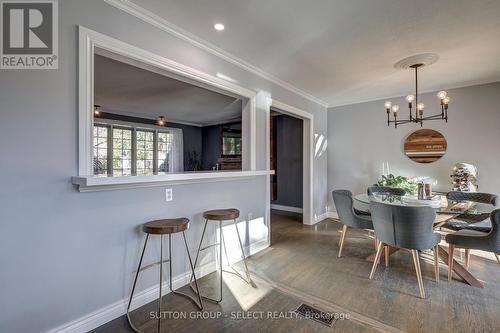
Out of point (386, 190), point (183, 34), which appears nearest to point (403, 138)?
point (386, 190)

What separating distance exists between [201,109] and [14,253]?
4.70 meters

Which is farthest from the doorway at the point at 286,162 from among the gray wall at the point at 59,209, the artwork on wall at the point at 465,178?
the gray wall at the point at 59,209

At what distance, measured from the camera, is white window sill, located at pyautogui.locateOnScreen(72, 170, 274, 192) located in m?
1.72

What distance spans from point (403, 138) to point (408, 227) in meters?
2.92

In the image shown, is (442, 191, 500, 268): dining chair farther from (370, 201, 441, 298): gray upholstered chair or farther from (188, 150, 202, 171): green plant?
(188, 150, 202, 171): green plant

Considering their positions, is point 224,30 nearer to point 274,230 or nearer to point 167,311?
point 167,311

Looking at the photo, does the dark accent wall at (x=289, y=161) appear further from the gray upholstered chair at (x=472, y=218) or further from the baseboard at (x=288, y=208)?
the gray upholstered chair at (x=472, y=218)

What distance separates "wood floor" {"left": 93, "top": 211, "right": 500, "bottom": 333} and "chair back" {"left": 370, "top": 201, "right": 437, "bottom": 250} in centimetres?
50

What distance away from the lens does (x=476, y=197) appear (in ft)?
10.8

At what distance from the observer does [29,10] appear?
1.70 m

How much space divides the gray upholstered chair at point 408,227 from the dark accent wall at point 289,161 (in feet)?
11.4

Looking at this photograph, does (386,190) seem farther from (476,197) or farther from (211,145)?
(211,145)

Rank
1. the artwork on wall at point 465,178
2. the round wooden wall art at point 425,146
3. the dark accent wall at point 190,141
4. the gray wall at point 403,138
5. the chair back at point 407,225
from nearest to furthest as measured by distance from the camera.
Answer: the chair back at point 407,225
the artwork on wall at point 465,178
the gray wall at point 403,138
the round wooden wall art at point 425,146
the dark accent wall at point 190,141

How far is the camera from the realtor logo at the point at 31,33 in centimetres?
161
